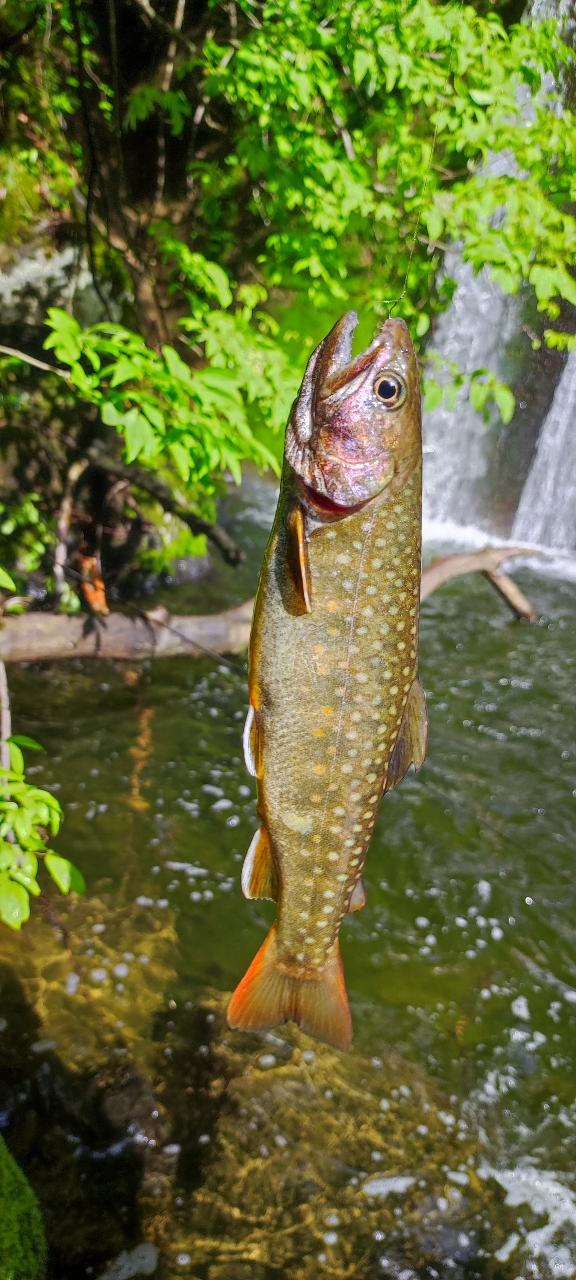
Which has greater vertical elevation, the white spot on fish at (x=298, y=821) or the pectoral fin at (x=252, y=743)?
the pectoral fin at (x=252, y=743)

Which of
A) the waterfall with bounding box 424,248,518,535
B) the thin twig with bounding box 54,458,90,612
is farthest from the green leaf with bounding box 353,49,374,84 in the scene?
the waterfall with bounding box 424,248,518,535

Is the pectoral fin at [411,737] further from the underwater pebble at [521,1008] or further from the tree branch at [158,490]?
the tree branch at [158,490]

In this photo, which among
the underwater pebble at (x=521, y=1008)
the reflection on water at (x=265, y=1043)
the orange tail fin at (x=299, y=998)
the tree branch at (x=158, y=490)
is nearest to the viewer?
the orange tail fin at (x=299, y=998)

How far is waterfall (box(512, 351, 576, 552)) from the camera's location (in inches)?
476

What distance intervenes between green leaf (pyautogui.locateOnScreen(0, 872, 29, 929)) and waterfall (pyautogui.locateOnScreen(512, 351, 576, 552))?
11959mm

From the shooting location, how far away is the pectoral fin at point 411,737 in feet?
5.24

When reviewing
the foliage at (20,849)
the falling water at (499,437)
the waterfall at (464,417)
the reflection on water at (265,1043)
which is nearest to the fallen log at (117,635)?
the reflection on water at (265,1043)

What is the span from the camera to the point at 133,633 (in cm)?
552

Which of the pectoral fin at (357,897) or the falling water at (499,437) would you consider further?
the falling water at (499,437)

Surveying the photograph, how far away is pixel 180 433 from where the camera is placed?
3.42 meters

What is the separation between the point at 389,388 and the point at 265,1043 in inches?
126

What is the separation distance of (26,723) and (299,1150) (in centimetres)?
341

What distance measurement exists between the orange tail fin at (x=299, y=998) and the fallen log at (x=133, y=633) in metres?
3.30

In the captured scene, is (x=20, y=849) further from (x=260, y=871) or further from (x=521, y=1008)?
(x=521, y=1008)
